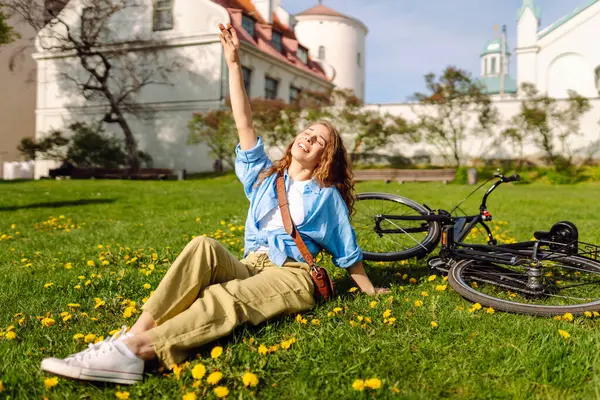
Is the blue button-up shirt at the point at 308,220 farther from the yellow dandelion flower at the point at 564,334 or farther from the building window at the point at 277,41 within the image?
the building window at the point at 277,41

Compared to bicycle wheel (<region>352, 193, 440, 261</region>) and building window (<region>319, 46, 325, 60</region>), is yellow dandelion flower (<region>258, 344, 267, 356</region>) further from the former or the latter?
building window (<region>319, 46, 325, 60</region>)

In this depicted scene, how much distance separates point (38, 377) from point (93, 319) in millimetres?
782

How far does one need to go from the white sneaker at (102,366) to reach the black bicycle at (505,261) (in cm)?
208

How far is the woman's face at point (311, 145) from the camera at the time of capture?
3479 millimetres

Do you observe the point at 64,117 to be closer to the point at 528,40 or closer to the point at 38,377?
the point at 528,40

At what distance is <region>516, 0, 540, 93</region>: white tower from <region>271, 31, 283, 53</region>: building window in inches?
576

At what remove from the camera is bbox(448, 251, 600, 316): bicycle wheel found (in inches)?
129

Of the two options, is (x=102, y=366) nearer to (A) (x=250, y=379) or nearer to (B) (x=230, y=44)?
(A) (x=250, y=379)

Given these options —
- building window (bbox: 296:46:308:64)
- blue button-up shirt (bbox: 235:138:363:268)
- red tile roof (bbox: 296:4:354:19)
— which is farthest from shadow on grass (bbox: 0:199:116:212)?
red tile roof (bbox: 296:4:354:19)

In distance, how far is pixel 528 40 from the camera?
111 ft

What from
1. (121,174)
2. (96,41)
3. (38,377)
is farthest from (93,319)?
(96,41)

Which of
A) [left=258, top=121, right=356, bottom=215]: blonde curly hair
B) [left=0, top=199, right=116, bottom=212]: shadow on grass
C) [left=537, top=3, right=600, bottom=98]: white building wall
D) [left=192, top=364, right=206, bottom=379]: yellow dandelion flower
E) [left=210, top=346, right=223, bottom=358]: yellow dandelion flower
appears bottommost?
[left=192, top=364, right=206, bottom=379]: yellow dandelion flower

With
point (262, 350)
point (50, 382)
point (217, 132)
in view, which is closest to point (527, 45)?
point (217, 132)

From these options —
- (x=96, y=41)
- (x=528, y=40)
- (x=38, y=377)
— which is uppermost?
(x=528, y=40)
